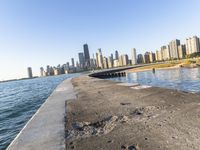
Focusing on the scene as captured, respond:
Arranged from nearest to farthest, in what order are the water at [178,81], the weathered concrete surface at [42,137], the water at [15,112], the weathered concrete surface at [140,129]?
the weathered concrete surface at [140,129] < the weathered concrete surface at [42,137] < the water at [15,112] < the water at [178,81]

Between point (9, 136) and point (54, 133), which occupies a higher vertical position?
point (54, 133)

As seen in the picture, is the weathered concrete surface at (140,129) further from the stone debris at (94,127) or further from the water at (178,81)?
the water at (178,81)

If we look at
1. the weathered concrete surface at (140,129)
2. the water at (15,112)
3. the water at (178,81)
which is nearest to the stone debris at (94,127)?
the weathered concrete surface at (140,129)

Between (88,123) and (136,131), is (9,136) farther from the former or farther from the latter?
(136,131)

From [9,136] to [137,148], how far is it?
850cm

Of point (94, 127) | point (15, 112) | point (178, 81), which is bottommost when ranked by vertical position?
point (178, 81)

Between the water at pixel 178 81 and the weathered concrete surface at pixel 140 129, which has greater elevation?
the weathered concrete surface at pixel 140 129

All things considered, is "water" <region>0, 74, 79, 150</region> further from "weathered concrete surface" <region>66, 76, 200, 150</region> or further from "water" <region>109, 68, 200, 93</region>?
"water" <region>109, 68, 200, 93</region>

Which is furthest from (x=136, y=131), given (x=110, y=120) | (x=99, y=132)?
(x=110, y=120)

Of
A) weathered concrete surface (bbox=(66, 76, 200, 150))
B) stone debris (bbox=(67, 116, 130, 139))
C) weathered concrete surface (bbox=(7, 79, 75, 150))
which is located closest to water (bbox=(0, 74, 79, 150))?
weathered concrete surface (bbox=(7, 79, 75, 150))

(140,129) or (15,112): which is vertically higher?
(140,129)

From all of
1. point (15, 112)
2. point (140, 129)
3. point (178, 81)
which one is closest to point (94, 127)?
point (140, 129)

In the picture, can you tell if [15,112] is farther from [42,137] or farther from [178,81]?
[178,81]

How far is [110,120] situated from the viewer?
729 centimetres
